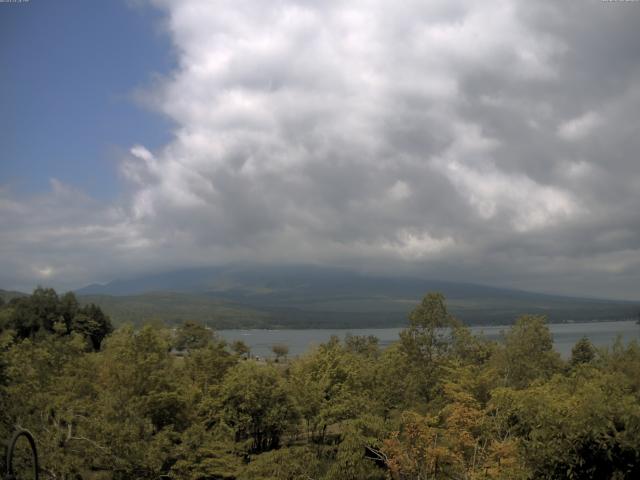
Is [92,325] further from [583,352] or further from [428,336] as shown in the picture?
[583,352]

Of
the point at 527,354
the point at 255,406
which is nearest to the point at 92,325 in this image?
the point at 255,406

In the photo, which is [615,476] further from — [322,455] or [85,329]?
[85,329]

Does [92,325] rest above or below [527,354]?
above

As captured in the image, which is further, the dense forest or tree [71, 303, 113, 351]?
tree [71, 303, 113, 351]

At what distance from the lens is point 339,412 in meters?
29.0

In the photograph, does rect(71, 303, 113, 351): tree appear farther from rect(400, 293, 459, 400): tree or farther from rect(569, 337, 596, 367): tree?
rect(569, 337, 596, 367): tree

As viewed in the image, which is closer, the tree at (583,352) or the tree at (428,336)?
the tree at (428,336)

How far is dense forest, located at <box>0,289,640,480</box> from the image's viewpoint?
44.3 ft

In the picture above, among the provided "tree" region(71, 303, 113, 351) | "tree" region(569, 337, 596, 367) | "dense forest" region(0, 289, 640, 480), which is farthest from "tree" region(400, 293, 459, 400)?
"tree" region(71, 303, 113, 351)

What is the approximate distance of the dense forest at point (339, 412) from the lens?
13500mm

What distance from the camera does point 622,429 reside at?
12.8 m

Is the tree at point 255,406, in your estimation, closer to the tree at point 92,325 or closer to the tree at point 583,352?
the tree at point 583,352

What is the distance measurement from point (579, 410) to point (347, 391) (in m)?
18.9

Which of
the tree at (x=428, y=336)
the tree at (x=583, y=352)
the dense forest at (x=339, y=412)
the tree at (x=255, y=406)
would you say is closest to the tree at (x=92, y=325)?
the dense forest at (x=339, y=412)
